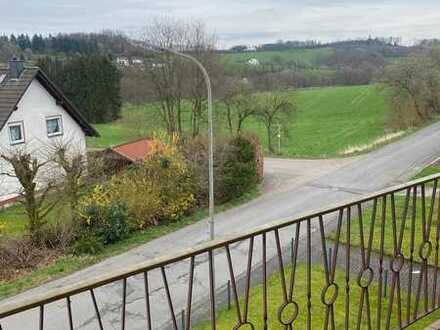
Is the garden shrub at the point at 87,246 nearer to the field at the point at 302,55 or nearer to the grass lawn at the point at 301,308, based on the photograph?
the grass lawn at the point at 301,308

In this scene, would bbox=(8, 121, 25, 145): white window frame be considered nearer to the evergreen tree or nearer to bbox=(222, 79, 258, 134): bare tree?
bbox=(222, 79, 258, 134): bare tree

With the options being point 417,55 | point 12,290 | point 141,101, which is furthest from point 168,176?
point 417,55

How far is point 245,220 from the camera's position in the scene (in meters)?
16.9

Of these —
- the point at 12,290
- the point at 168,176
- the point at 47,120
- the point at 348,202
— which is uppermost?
the point at 348,202

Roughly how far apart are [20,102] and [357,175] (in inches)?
604

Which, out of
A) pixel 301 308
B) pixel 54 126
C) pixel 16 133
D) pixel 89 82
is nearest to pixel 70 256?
pixel 301 308

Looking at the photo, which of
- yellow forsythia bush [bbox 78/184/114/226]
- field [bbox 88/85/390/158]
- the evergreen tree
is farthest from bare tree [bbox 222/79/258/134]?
the evergreen tree

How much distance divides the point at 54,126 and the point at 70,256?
1108cm

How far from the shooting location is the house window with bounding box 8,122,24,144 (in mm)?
21478

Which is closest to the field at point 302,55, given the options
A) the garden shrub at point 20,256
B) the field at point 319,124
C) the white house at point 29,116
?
the field at point 319,124

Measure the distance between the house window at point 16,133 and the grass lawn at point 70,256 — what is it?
317cm

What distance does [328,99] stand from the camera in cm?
6662

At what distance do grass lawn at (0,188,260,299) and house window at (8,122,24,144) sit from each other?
3.17m

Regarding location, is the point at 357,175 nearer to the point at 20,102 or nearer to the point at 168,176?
the point at 168,176
